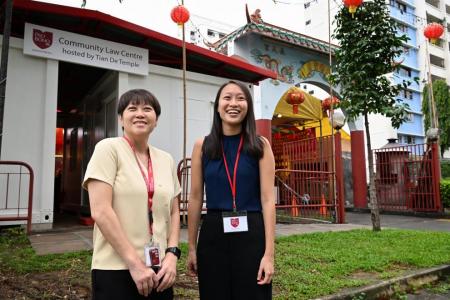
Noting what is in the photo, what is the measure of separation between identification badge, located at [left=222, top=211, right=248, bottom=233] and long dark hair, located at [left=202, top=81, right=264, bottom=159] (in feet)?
1.14

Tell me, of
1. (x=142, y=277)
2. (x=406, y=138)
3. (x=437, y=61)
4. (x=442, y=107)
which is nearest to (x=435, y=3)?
(x=437, y=61)

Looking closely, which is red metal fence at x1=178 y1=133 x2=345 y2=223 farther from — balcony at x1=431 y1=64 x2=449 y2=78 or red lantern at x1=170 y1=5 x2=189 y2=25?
balcony at x1=431 y1=64 x2=449 y2=78

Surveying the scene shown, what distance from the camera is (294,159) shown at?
11586 millimetres

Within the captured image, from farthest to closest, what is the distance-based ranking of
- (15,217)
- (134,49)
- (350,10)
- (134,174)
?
(134,49)
(350,10)
(15,217)
(134,174)

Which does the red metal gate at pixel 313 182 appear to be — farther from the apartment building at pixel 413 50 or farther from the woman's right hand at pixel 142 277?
the apartment building at pixel 413 50

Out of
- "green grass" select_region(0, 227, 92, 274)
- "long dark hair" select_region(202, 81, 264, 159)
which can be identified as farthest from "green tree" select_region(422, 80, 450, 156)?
"long dark hair" select_region(202, 81, 264, 159)

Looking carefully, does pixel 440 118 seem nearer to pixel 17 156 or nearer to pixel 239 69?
pixel 239 69

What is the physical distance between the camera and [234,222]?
201 centimetres

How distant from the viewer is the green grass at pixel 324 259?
12.4 ft

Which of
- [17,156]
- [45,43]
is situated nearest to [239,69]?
[45,43]

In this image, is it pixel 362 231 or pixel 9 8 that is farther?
Result: pixel 362 231

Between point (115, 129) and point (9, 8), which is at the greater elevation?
point (9, 8)

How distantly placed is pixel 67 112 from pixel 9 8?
27.2 feet

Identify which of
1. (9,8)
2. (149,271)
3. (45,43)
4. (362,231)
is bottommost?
(362,231)
